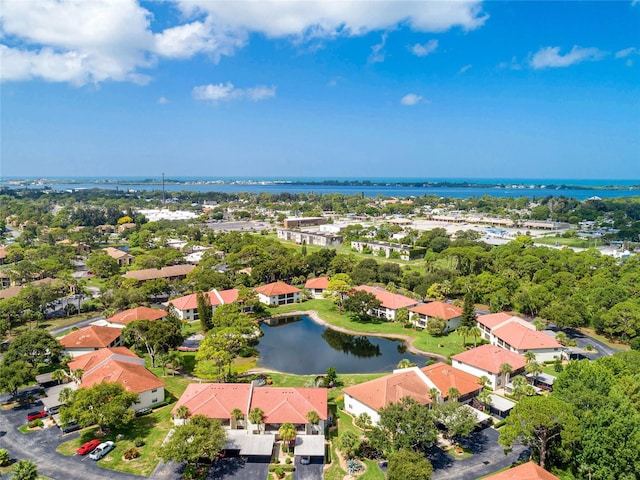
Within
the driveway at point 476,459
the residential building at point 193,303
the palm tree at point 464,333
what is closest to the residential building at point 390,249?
the palm tree at point 464,333

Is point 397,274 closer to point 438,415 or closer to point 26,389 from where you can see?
point 438,415

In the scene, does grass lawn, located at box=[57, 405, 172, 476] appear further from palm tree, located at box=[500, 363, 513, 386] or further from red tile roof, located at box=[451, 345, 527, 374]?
palm tree, located at box=[500, 363, 513, 386]

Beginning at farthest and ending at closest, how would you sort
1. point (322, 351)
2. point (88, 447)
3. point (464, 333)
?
point (322, 351)
point (464, 333)
point (88, 447)

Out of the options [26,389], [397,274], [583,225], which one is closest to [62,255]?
[26,389]

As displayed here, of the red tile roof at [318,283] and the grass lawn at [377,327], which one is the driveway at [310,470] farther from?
Result: the red tile roof at [318,283]

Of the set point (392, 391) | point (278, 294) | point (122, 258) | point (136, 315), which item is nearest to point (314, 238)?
point (122, 258)

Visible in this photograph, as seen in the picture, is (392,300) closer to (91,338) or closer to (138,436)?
(91,338)

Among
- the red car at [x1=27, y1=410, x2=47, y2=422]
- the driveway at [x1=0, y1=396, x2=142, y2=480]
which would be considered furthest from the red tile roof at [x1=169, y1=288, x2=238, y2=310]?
the driveway at [x1=0, y1=396, x2=142, y2=480]
